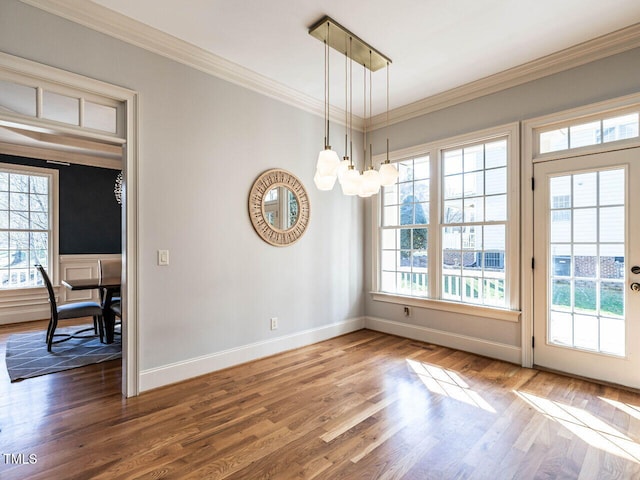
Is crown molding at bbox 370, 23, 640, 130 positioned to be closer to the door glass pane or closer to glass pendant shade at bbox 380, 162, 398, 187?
the door glass pane

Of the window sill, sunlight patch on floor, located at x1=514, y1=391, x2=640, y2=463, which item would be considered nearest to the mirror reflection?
the window sill

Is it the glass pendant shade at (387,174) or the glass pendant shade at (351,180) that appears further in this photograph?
the glass pendant shade at (387,174)

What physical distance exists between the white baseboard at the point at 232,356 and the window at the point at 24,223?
423 centimetres

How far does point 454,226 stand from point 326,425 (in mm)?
2682

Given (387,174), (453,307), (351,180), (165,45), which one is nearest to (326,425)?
(351,180)

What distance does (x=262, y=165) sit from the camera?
11.9 feet

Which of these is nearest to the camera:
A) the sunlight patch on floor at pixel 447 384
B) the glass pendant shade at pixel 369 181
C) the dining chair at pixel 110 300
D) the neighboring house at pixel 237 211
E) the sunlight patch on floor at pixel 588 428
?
the sunlight patch on floor at pixel 588 428

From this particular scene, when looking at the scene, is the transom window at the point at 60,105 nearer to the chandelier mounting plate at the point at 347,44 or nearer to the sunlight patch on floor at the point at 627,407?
the chandelier mounting plate at the point at 347,44

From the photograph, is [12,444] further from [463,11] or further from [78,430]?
[463,11]

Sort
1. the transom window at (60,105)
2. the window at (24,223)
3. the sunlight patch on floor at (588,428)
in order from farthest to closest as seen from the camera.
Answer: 1. the window at (24,223)
2. the transom window at (60,105)
3. the sunlight patch on floor at (588,428)

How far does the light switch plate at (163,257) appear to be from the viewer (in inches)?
113

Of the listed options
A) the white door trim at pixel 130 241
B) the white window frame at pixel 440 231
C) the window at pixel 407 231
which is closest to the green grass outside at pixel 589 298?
the white window frame at pixel 440 231

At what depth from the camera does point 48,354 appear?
12.2ft

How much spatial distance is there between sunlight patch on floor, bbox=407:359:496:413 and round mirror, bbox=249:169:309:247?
1938 mm
